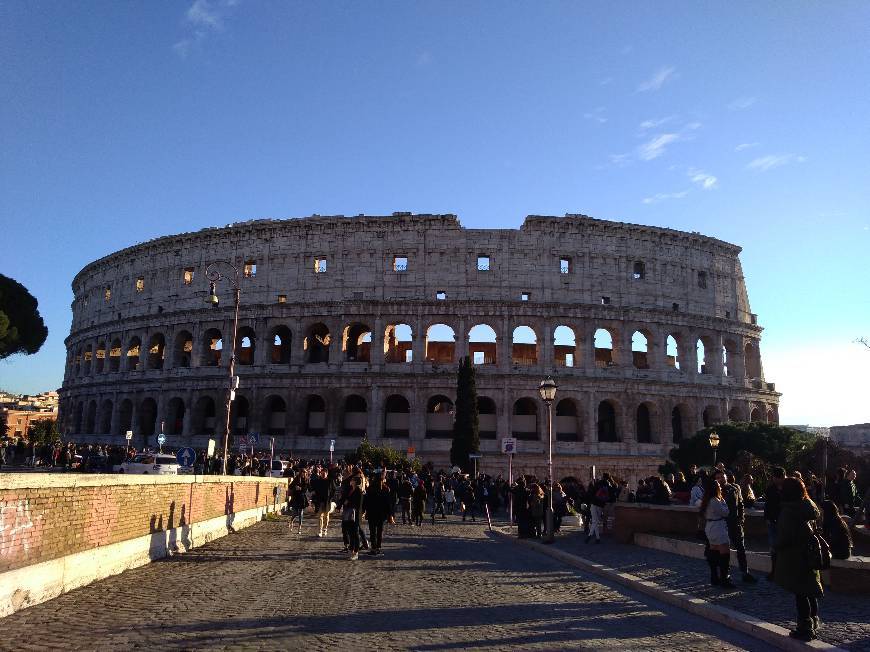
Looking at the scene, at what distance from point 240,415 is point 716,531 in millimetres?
43144

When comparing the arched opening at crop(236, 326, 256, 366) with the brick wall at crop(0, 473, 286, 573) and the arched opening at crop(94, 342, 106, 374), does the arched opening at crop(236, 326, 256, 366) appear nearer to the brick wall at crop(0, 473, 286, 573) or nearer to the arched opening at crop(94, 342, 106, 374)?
the arched opening at crop(94, 342, 106, 374)

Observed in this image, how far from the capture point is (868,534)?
1230 cm

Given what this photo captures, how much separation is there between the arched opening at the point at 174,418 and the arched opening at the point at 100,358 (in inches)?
348

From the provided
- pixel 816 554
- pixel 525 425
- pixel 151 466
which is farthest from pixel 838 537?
pixel 525 425

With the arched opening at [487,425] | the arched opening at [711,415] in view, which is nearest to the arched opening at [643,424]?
the arched opening at [711,415]

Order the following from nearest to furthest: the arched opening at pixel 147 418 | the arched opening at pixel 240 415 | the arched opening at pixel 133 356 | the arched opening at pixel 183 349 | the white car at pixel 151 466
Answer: the white car at pixel 151 466 → the arched opening at pixel 240 415 → the arched opening at pixel 183 349 → the arched opening at pixel 147 418 → the arched opening at pixel 133 356

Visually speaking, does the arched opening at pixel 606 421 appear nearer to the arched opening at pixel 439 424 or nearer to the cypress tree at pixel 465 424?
the arched opening at pixel 439 424

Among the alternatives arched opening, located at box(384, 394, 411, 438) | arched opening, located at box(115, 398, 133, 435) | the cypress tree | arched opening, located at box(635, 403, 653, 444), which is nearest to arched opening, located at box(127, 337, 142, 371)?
arched opening, located at box(115, 398, 133, 435)

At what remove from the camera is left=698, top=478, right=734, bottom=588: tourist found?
31.7 ft

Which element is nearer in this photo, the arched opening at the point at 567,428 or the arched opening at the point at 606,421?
the arched opening at the point at 567,428

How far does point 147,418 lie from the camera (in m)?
50.0

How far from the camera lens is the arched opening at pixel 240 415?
4697cm

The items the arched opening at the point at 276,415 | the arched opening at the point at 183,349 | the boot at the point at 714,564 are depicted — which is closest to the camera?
the boot at the point at 714,564

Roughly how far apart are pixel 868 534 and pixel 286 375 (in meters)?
37.5
